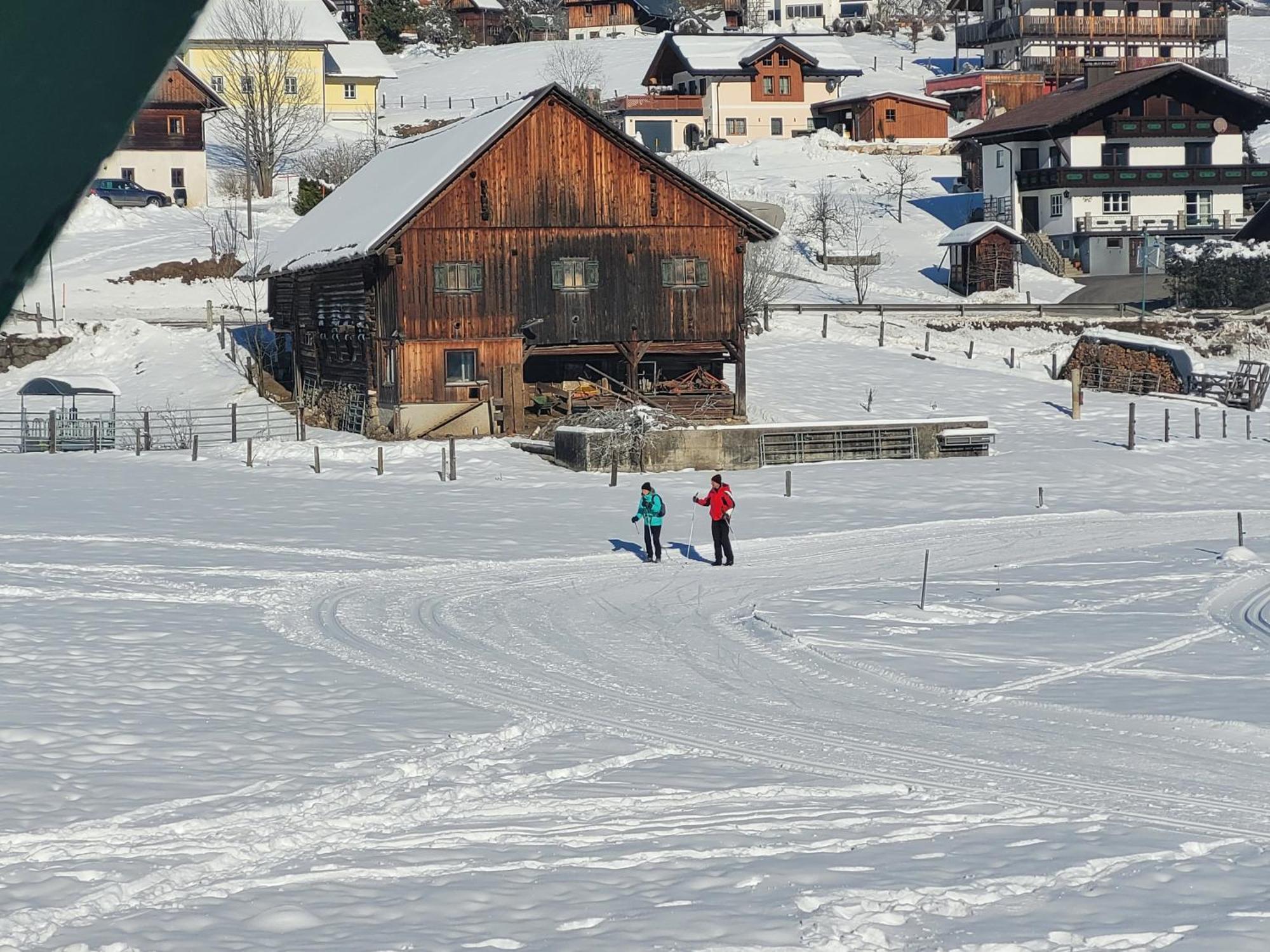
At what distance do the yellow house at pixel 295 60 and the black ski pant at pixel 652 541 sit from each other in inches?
2299

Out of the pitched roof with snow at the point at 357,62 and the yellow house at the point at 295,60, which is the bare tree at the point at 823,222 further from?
the pitched roof with snow at the point at 357,62

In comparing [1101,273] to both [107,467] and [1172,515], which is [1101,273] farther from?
[107,467]

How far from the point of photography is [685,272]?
3912 cm

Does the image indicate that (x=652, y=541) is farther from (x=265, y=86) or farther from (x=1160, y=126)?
(x=265, y=86)

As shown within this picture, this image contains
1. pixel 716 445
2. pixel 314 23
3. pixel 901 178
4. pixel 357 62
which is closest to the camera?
pixel 716 445

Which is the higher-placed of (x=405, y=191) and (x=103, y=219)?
(x=103, y=219)

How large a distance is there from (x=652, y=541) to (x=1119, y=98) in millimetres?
51890

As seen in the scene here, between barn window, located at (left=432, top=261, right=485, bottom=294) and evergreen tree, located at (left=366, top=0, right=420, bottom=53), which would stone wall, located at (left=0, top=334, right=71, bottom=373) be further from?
evergreen tree, located at (left=366, top=0, right=420, bottom=53)

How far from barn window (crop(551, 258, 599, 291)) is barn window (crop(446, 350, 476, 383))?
274cm

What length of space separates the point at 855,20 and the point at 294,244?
113158 millimetres

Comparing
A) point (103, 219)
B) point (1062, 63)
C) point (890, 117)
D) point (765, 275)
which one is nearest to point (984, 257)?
point (765, 275)

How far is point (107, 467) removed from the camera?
35.8 m

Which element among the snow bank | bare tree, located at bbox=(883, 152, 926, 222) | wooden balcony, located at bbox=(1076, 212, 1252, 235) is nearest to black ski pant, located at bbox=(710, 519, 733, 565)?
wooden balcony, located at bbox=(1076, 212, 1252, 235)

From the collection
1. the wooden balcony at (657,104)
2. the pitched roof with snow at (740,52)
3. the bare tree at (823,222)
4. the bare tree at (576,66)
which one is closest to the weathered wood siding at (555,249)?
the bare tree at (823,222)
